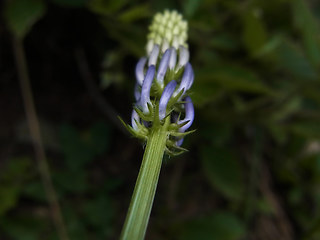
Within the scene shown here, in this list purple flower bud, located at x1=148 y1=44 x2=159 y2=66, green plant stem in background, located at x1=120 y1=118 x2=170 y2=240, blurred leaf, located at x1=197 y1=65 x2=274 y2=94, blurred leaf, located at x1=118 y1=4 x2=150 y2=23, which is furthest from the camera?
blurred leaf, located at x1=197 y1=65 x2=274 y2=94

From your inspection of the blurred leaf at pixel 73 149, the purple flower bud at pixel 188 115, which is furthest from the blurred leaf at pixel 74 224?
the purple flower bud at pixel 188 115

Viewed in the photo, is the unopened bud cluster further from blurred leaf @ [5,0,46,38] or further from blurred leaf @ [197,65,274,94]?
blurred leaf @ [5,0,46,38]

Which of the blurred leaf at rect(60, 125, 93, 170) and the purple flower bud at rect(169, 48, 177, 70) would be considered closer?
the purple flower bud at rect(169, 48, 177, 70)

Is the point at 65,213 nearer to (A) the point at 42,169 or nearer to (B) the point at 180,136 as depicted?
(A) the point at 42,169

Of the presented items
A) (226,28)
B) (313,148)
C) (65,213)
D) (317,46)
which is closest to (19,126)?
(65,213)

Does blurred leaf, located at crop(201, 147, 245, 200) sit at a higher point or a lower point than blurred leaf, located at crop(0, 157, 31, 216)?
higher

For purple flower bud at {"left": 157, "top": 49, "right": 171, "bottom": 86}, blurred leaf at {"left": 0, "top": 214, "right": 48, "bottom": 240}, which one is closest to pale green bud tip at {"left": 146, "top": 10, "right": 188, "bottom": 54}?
purple flower bud at {"left": 157, "top": 49, "right": 171, "bottom": 86}

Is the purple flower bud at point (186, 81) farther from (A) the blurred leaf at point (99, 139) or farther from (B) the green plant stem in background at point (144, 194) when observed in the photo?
(A) the blurred leaf at point (99, 139)

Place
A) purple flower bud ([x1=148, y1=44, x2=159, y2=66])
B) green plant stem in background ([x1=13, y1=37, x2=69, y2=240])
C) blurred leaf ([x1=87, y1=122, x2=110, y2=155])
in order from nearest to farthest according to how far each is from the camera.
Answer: purple flower bud ([x1=148, y1=44, x2=159, y2=66])
green plant stem in background ([x1=13, y1=37, x2=69, y2=240])
blurred leaf ([x1=87, y1=122, x2=110, y2=155])
